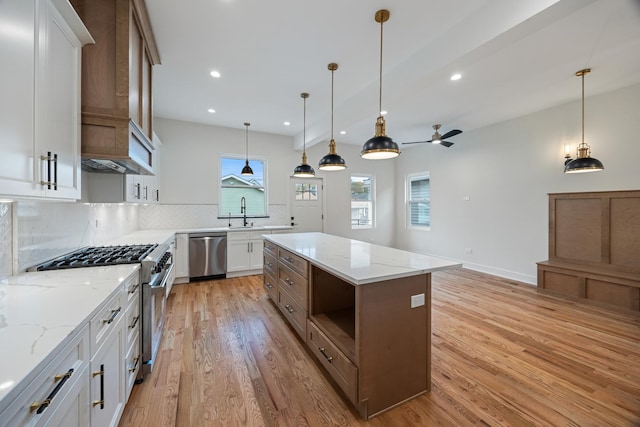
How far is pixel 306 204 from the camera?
6059mm

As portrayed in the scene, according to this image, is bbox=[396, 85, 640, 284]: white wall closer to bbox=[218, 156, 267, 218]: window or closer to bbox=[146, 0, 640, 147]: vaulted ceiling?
bbox=[146, 0, 640, 147]: vaulted ceiling

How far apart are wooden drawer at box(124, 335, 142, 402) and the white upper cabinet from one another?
107cm

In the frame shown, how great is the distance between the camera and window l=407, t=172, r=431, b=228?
6.44 meters

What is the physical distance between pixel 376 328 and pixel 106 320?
1488mm

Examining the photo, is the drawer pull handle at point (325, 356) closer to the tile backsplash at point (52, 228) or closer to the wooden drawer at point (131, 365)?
the wooden drawer at point (131, 365)

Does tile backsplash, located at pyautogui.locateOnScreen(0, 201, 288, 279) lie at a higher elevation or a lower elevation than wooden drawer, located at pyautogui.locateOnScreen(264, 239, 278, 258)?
higher

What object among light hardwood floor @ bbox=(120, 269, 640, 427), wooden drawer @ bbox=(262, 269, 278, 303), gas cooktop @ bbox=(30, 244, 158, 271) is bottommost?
light hardwood floor @ bbox=(120, 269, 640, 427)

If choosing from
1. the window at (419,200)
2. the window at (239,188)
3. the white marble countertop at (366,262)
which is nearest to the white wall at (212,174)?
the window at (239,188)

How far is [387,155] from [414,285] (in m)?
1.10

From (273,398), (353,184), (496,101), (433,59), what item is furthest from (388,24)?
(353,184)

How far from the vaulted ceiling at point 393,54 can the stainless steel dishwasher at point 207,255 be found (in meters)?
2.22

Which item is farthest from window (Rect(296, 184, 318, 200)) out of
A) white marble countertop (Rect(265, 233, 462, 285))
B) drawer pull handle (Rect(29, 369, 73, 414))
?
Result: drawer pull handle (Rect(29, 369, 73, 414))

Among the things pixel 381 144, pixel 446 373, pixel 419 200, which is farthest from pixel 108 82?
pixel 419 200

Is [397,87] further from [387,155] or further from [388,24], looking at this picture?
[387,155]
